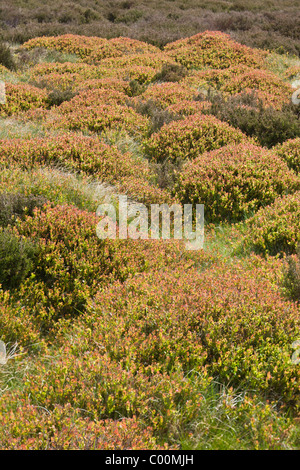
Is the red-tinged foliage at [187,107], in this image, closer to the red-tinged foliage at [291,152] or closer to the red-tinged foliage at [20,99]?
the red-tinged foliage at [291,152]

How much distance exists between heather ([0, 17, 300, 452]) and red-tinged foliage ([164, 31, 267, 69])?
4.22 m

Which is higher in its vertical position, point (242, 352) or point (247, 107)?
point (247, 107)

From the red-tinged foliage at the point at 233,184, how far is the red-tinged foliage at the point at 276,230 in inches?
19.1

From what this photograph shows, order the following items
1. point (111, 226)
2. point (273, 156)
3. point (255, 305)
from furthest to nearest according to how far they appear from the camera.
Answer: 1. point (273, 156)
2. point (111, 226)
3. point (255, 305)

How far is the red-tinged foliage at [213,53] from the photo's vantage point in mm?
13680

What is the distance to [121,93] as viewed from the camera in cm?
970

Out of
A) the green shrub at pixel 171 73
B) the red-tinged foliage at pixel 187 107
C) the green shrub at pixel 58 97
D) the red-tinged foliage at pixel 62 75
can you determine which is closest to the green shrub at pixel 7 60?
the red-tinged foliage at pixel 62 75

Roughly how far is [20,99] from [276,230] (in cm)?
691

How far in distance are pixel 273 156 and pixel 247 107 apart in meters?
Result: 2.73

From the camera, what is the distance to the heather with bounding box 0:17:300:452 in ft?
9.05

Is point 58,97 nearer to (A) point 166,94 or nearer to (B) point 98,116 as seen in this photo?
(B) point 98,116
